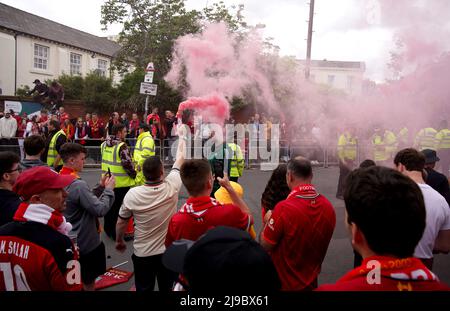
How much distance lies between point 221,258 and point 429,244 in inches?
97.7

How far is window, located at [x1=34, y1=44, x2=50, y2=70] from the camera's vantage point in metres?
27.7

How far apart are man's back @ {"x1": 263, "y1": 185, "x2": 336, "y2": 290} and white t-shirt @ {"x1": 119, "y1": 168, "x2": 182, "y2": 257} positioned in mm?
1153

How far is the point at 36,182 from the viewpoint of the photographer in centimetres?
229

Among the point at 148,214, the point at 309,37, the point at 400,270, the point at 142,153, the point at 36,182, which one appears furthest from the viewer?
the point at 309,37

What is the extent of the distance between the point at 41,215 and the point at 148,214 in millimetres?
1274

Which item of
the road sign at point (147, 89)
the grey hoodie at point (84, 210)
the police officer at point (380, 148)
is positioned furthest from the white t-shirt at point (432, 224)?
the road sign at point (147, 89)

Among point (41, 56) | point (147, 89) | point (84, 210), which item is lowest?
point (84, 210)

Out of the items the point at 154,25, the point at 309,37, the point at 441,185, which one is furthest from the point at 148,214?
the point at 154,25

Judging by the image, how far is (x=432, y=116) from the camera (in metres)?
10.8

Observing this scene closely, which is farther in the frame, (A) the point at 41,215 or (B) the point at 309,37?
(B) the point at 309,37

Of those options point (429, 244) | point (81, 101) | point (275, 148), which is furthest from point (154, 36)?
point (429, 244)

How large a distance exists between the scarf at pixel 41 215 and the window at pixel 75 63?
31.6 m

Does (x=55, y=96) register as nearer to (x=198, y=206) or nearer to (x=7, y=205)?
(x=7, y=205)

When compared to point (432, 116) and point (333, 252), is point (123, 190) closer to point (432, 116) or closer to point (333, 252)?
point (333, 252)
